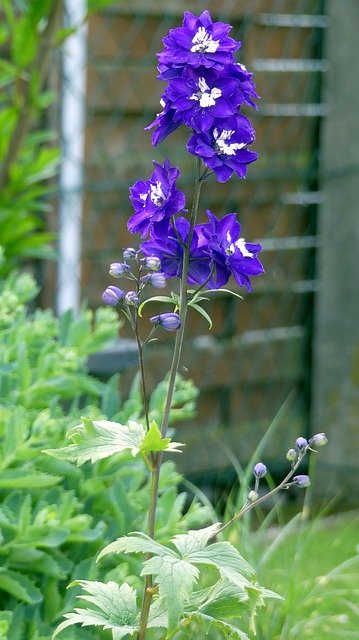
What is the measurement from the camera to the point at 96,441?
1.34 m

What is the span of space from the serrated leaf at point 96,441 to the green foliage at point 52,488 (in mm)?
179

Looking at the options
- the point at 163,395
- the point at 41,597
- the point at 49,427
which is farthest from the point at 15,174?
the point at 41,597

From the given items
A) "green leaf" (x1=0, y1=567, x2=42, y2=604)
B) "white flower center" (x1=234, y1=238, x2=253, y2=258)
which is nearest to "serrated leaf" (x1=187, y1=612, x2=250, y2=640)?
"green leaf" (x1=0, y1=567, x2=42, y2=604)

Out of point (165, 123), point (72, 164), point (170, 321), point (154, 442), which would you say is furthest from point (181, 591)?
point (72, 164)

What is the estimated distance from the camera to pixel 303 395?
4137 mm

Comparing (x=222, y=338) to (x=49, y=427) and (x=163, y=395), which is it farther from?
(x=49, y=427)

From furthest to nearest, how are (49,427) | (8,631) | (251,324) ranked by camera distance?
(251,324) < (49,427) < (8,631)

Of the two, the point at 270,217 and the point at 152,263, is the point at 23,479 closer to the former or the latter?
the point at 152,263

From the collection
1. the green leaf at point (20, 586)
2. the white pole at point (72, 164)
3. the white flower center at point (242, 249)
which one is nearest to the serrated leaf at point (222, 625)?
the green leaf at point (20, 586)

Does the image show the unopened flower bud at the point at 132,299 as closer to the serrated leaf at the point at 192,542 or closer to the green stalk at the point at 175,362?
the green stalk at the point at 175,362

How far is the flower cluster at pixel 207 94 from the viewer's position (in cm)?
130

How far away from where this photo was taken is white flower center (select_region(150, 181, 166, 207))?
52.9 inches

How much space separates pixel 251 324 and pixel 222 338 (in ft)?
0.48

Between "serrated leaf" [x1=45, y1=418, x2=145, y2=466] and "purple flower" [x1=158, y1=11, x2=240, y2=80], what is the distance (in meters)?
0.39
